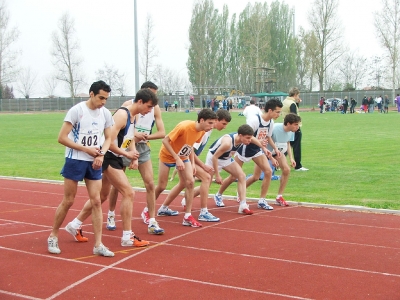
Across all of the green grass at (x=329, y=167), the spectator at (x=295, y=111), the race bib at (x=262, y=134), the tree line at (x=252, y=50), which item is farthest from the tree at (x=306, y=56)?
the race bib at (x=262, y=134)

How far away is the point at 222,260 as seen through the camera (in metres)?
6.50

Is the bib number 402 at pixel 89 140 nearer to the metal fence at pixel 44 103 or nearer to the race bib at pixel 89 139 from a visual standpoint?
the race bib at pixel 89 139

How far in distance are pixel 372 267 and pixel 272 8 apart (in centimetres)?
8381

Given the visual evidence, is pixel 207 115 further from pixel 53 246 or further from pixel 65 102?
pixel 65 102

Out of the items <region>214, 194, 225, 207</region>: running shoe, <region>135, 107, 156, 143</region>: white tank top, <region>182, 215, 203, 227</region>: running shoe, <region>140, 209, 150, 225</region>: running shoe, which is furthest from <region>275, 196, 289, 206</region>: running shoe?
<region>135, 107, 156, 143</region>: white tank top

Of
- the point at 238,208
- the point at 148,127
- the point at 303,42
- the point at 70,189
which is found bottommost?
the point at 238,208

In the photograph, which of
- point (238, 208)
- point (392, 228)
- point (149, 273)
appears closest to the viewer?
point (149, 273)

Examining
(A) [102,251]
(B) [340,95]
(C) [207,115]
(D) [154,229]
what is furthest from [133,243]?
(B) [340,95]

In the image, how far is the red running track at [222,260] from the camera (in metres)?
5.39

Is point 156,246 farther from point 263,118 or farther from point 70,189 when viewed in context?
point 263,118

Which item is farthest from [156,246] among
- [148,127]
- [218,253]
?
[148,127]

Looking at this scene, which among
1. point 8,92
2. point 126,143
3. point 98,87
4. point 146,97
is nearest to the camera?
point 98,87

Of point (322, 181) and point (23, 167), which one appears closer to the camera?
point (322, 181)

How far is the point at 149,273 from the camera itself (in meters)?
5.95
